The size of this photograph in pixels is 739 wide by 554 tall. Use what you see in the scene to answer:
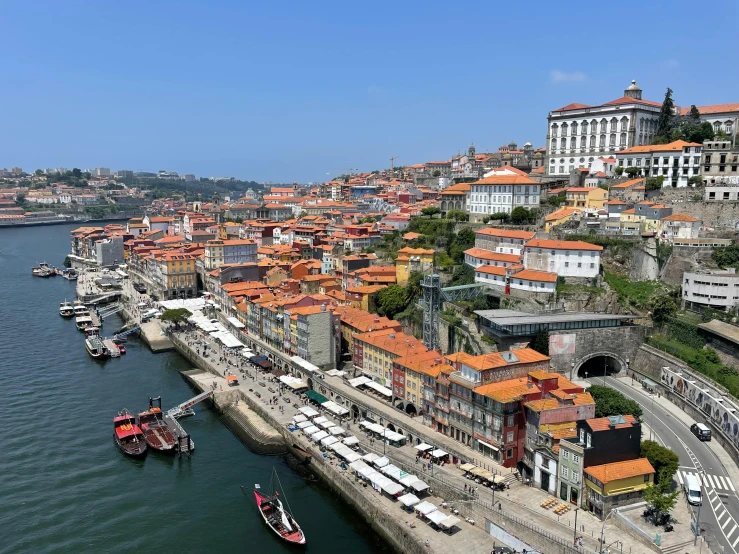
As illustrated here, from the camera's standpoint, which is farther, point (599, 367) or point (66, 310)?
point (66, 310)

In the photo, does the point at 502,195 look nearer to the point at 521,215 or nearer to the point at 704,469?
the point at 521,215

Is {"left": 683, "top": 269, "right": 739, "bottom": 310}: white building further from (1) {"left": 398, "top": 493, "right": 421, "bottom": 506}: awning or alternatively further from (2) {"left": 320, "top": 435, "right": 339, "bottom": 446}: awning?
(2) {"left": 320, "top": 435, "right": 339, "bottom": 446}: awning

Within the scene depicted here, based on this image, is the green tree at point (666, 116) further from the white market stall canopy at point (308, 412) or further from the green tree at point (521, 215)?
the white market stall canopy at point (308, 412)

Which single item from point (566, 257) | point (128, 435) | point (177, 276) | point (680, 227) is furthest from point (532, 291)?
point (177, 276)

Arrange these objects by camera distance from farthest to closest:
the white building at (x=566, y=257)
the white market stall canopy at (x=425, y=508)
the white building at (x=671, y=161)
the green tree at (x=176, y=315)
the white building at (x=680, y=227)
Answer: the green tree at (x=176, y=315), the white building at (x=671, y=161), the white building at (x=680, y=227), the white building at (x=566, y=257), the white market stall canopy at (x=425, y=508)

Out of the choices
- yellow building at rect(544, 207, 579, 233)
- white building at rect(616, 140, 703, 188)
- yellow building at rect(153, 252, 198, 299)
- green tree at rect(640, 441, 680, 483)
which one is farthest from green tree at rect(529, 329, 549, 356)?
yellow building at rect(153, 252, 198, 299)

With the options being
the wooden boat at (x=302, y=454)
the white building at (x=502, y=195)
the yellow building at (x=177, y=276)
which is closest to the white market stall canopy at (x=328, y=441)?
the wooden boat at (x=302, y=454)

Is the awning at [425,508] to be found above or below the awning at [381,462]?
below
